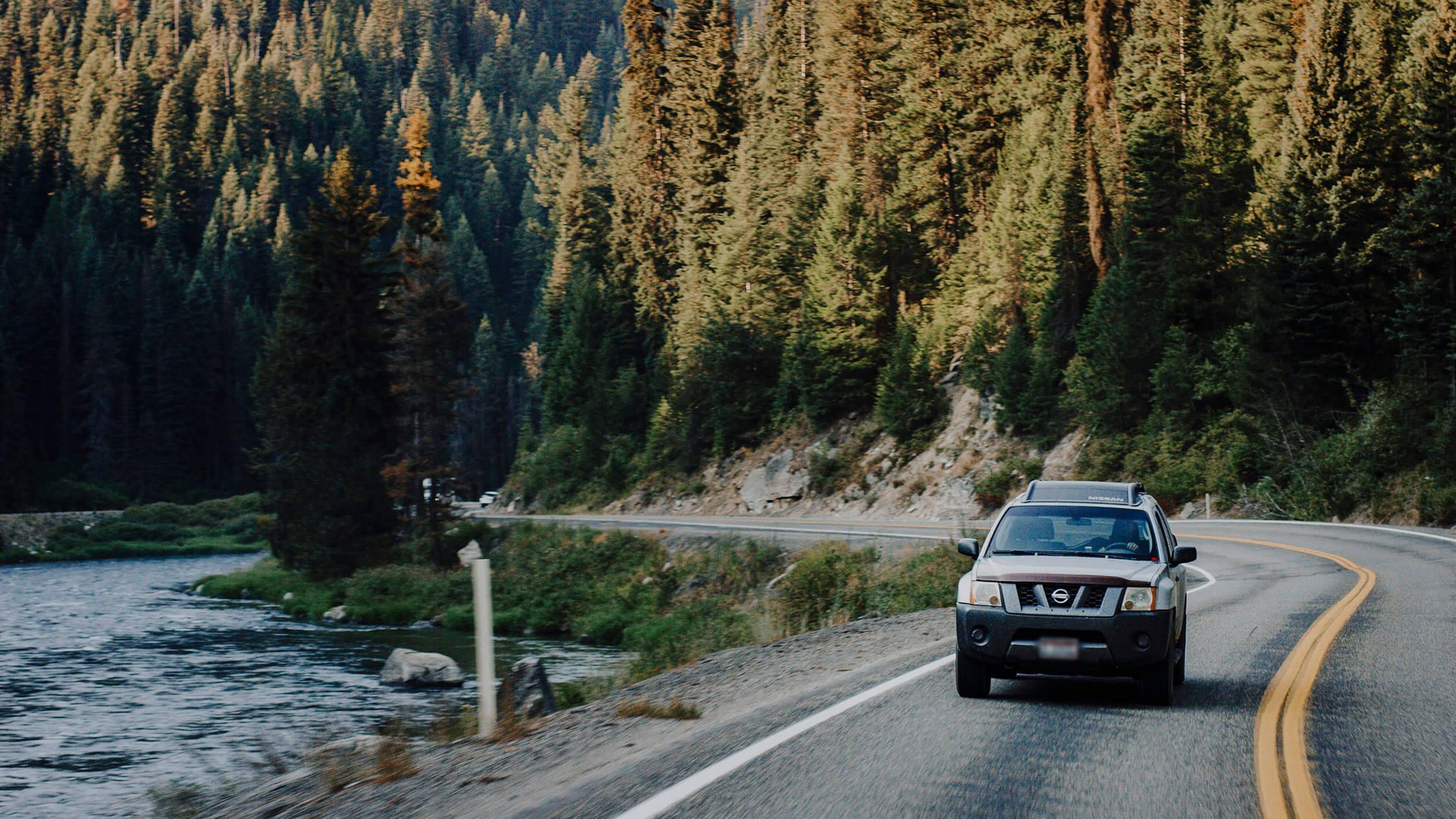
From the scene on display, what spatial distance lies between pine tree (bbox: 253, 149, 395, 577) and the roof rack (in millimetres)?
42227

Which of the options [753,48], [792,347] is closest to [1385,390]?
[792,347]

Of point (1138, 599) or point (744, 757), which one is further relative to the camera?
point (1138, 599)

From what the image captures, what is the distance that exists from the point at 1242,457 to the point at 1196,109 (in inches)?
519

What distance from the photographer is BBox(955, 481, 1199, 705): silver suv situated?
8484mm

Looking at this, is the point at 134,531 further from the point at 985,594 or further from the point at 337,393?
the point at 985,594

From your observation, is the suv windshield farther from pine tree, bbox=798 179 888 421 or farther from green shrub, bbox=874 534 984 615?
pine tree, bbox=798 179 888 421

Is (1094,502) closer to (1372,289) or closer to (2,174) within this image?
(1372,289)

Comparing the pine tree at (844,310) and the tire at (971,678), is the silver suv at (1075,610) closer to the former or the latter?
the tire at (971,678)

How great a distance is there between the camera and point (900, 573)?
24.5 m

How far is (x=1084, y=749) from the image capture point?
7465 millimetres

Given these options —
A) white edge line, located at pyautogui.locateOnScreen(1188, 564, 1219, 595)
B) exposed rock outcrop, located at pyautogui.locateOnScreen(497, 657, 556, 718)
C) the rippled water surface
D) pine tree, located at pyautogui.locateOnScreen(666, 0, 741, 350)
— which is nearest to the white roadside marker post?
exposed rock outcrop, located at pyautogui.locateOnScreen(497, 657, 556, 718)

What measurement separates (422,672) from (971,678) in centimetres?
1754

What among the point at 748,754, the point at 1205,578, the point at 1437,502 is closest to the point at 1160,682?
the point at 748,754

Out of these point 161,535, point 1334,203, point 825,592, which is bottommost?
point 161,535
